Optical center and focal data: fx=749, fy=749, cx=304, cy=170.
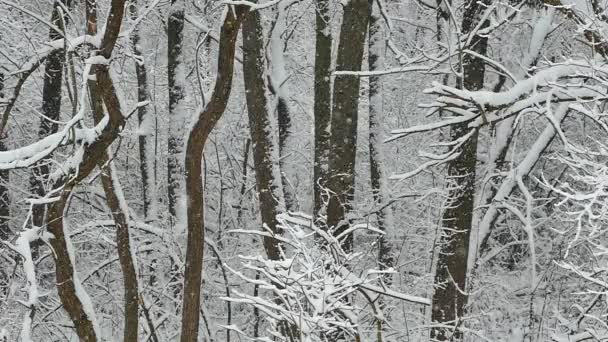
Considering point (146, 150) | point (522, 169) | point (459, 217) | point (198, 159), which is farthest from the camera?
point (146, 150)

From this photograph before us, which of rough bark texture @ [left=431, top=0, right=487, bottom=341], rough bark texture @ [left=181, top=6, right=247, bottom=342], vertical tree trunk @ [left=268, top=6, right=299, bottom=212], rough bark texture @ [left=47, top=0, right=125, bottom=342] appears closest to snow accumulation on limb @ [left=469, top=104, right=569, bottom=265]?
rough bark texture @ [left=431, top=0, right=487, bottom=341]

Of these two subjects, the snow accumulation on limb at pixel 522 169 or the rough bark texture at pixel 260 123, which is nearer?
the rough bark texture at pixel 260 123

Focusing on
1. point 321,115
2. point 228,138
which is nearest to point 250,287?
point 228,138

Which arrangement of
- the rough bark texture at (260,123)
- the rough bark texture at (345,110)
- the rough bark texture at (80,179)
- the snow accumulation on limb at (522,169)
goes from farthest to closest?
the snow accumulation on limb at (522,169), the rough bark texture at (260,123), the rough bark texture at (345,110), the rough bark texture at (80,179)

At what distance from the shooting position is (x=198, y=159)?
6.79 metres

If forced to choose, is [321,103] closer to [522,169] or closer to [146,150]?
[522,169]

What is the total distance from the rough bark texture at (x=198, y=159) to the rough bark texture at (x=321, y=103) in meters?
1.21

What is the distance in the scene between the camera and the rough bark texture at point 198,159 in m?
6.29

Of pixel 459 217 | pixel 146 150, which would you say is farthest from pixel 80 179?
pixel 146 150

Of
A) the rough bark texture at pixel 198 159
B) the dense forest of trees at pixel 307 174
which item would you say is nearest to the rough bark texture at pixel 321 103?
the dense forest of trees at pixel 307 174

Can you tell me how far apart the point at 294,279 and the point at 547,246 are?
30.2ft

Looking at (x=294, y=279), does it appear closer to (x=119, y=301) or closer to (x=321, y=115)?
(x=321, y=115)

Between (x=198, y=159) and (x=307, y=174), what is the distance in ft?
21.3

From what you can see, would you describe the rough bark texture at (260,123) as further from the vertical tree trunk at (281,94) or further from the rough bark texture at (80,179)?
the rough bark texture at (80,179)
